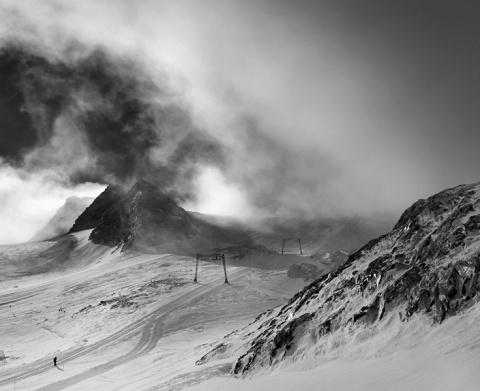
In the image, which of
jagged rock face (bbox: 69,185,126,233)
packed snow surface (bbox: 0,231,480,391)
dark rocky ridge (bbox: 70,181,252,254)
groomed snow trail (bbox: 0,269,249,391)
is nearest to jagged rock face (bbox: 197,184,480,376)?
packed snow surface (bbox: 0,231,480,391)

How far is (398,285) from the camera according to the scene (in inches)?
650

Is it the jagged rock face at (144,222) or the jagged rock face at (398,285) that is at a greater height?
the jagged rock face at (144,222)

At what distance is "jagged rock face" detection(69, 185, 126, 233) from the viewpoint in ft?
541

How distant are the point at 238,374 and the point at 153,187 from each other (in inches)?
5117

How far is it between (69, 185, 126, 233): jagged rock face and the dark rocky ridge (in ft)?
77.5

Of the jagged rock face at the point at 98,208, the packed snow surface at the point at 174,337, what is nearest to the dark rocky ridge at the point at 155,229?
the packed snow surface at the point at 174,337

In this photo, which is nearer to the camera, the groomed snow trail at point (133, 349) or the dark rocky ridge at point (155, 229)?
the groomed snow trail at point (133, 349)

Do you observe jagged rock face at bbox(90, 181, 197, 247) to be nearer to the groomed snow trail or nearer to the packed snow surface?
the packed snow surface

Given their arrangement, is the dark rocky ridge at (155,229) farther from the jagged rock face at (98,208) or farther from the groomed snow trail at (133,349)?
the groomed snow trail at (133,349)

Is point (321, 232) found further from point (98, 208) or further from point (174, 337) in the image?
point (98, 208)

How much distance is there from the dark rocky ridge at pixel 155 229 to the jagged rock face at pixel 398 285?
82.8 meters

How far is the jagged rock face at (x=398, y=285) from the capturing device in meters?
14.9

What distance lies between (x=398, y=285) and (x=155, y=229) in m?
107

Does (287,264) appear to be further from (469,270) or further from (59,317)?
(469,270)
